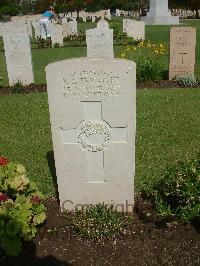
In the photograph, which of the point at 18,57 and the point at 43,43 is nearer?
the point at 18,57

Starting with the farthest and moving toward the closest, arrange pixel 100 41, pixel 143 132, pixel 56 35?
pixel 56 35 → pixel 100 41 → pixel 143 132

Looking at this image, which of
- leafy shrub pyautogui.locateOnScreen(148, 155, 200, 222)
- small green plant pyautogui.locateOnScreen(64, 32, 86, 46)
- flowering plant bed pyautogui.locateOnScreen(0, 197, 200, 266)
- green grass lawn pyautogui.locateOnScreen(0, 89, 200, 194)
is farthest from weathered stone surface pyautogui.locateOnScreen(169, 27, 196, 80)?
small green plant pyautogui.locateOnScreen(64, 32, 86, 46)

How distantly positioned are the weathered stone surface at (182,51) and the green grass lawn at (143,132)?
51.1 inches

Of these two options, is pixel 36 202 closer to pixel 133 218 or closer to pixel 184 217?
pixel 133 218

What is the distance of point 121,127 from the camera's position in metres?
3.71

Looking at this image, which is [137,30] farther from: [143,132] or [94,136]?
[94,136]

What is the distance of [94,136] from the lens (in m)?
3.81

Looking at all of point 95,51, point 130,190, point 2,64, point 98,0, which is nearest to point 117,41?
point 2,64

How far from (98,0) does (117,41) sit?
132 ft

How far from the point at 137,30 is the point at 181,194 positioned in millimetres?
18730

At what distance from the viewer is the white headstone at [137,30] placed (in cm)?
2133

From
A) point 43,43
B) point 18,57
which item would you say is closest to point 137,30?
point 43,43

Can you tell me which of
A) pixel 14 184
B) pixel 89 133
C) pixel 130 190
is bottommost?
pixel 130 190

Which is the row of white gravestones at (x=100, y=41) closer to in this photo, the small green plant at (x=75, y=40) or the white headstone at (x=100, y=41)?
the white headstone at (x=100, y=41)
